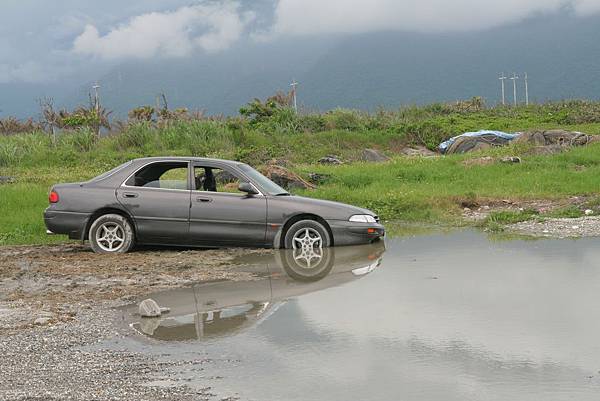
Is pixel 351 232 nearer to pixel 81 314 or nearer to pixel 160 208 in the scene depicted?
pixel 160 208

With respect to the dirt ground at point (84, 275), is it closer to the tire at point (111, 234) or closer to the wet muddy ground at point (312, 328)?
the wet muddy ground at point (312, 328)

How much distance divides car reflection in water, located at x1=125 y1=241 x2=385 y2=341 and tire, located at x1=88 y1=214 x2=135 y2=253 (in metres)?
1.93

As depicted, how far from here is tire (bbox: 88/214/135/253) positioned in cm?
1277

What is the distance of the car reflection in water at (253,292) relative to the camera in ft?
26.1

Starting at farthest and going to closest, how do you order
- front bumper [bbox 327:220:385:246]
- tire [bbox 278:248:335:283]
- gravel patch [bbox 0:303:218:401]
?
1. front bumper [bbox 327:220:385:246]
2. tire [bbox 278:248:335:283]
3. gravel patch [bbox 0:303:218:401]

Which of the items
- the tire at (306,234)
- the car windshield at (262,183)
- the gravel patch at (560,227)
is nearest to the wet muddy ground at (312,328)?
the tire at (306,234)

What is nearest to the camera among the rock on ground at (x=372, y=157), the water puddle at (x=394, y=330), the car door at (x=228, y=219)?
the water puddle at (x=394, y=330)

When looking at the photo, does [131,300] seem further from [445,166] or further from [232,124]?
[232,124]

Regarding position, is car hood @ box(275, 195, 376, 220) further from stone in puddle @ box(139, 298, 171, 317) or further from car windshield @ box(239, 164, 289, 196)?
stone in puddle @ box(139, 298, 171, 317)

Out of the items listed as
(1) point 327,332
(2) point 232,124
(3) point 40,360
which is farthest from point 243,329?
(2) point 232,124

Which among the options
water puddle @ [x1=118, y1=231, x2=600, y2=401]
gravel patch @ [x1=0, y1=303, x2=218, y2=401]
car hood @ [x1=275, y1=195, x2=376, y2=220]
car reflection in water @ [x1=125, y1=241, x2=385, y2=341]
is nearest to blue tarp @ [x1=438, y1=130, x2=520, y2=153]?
car reflection in water @ [x1=125, y1=241, x2=385, y2=341]

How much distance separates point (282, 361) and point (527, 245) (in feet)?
22.2

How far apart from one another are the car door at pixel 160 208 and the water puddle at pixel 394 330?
193 cm

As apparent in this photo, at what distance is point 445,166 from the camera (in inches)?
928
